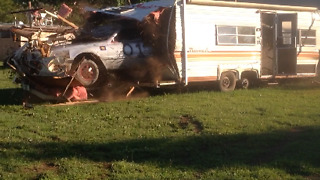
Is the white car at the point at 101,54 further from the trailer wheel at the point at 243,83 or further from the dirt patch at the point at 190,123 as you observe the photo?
the trailer wheel at the point at 243,83

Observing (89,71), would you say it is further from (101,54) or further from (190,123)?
(190,123)

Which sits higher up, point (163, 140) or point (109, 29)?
point (109, 29)

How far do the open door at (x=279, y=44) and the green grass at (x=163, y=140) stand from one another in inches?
160

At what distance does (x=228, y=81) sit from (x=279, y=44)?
8.59 ft

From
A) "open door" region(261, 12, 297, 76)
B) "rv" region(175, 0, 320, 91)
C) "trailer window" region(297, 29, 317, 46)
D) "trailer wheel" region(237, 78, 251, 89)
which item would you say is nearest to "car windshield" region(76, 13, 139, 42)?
"rv" region(175, 0, 320, 91)

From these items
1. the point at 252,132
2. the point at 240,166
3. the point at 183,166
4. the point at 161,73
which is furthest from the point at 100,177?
the point at 161,73

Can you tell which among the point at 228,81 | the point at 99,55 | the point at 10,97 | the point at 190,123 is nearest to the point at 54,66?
the point at 99,55

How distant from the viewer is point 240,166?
6.95m

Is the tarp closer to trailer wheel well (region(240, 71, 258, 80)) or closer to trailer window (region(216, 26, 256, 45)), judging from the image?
trailer window (region(216, 26, 256, 45))

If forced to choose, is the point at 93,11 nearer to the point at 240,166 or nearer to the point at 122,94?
the point at 122,94

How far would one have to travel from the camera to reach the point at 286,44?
16516mm

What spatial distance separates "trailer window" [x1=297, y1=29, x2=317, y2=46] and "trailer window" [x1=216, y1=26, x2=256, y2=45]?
217 centimetres

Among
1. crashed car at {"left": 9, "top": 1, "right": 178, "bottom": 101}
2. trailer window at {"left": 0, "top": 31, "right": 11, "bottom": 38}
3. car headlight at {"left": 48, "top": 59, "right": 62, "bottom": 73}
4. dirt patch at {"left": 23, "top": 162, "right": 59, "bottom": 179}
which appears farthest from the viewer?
trailer window at {"left": 0, "top": 31, "right": 11, "bottom": 38}

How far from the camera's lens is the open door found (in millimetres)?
16109
